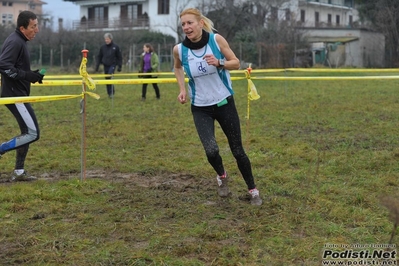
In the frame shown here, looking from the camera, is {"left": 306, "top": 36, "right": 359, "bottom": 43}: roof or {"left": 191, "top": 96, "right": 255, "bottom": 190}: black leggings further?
{"left": 306, "top": 36, "right": 359, "bottom": 43}: roof

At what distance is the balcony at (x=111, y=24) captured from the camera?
50.7 m

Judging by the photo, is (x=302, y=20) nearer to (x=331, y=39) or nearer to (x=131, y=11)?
(x=331, y=39)

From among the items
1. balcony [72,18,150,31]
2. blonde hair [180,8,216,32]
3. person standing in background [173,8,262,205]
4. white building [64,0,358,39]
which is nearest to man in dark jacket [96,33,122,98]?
person standing in background [173,8,262,205]

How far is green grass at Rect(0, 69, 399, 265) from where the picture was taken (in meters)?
4.30

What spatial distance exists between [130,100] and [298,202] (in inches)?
426

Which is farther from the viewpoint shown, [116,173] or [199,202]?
[116,173]

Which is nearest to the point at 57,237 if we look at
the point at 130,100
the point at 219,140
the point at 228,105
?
the point at 228,105

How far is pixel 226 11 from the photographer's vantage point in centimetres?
4431

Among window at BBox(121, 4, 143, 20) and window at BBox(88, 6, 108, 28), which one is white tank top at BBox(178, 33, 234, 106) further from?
window at BBox(88, 6, 108, 28)

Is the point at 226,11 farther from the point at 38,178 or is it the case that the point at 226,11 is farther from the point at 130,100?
the point at 38,178

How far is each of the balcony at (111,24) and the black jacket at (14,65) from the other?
144 ft

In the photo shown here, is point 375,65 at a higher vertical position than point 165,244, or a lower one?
higher

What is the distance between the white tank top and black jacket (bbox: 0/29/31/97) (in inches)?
73.3

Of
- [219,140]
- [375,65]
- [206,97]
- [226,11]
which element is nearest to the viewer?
[206,97]
